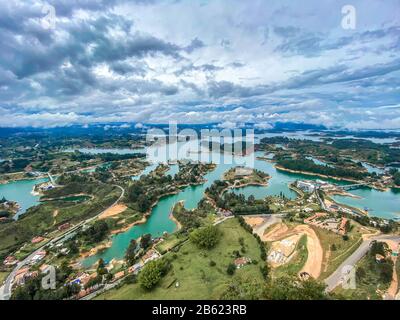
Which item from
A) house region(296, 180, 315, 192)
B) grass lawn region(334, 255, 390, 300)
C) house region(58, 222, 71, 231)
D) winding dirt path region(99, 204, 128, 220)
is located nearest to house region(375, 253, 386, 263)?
grass lawn region(334, 255, 390, 300)

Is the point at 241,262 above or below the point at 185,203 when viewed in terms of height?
above

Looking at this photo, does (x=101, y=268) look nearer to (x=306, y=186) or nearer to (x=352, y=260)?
(x=352, y=260)

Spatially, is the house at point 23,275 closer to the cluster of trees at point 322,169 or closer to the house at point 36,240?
the house at point 36,240

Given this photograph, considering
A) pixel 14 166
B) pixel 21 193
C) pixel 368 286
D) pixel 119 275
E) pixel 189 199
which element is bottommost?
pixel 21 193

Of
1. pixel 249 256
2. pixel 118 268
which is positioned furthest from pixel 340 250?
pixel 118 268

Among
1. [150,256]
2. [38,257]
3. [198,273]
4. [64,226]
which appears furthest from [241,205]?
[38,257]
